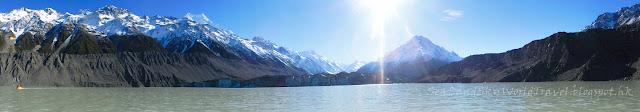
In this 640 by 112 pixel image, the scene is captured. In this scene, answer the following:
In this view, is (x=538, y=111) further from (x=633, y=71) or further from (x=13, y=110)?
(x=633, y=71)

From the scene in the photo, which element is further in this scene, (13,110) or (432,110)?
(13,110)

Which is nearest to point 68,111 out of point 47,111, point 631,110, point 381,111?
point 47,111

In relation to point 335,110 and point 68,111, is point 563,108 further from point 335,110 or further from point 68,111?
point 68,111

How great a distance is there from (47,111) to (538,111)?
5133 cm

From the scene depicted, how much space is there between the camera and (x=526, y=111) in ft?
139

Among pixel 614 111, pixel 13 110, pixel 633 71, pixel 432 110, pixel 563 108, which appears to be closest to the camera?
pixel 614 111

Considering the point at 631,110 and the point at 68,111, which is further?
the point at 68,111

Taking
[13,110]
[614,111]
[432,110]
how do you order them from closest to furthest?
1. [614,111]
2. [432,110]
3. [13,110]

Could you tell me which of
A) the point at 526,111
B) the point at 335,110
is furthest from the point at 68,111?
the point at 526,111

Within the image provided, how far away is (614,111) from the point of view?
40000 millimetres

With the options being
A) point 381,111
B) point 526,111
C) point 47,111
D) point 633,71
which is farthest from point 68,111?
point 633,71

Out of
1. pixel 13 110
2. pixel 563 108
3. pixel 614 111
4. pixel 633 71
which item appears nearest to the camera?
pixel 614 111

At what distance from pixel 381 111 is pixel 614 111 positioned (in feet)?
71.3

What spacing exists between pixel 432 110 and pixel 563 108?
12.7 meters
